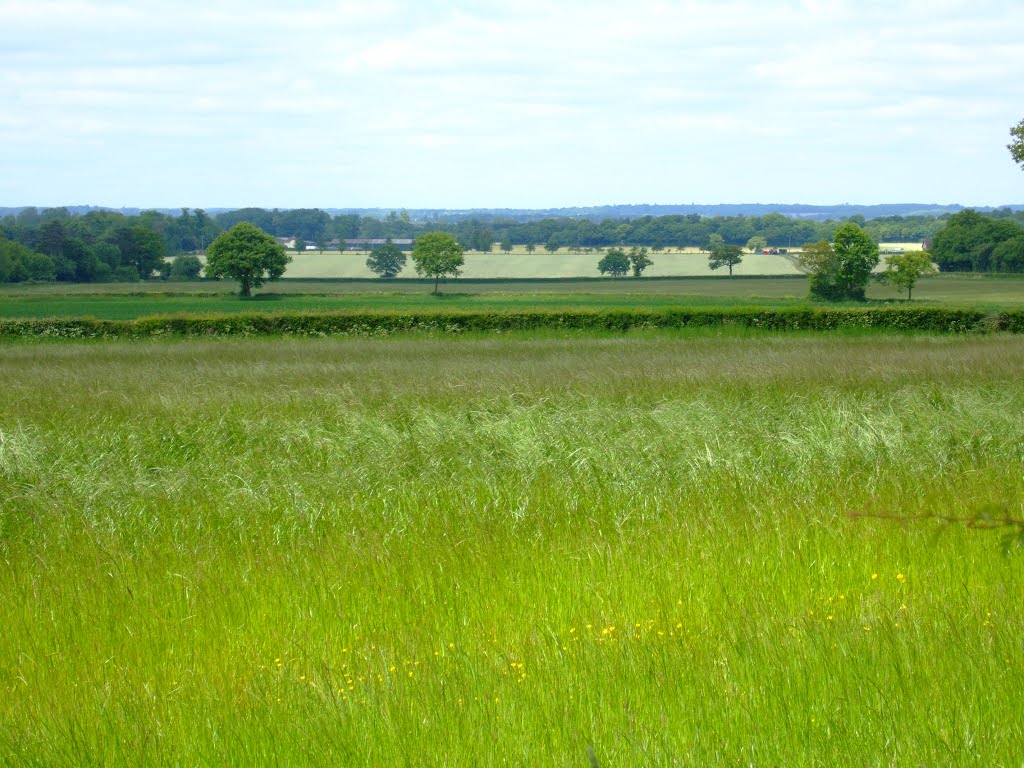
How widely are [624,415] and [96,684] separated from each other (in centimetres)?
745

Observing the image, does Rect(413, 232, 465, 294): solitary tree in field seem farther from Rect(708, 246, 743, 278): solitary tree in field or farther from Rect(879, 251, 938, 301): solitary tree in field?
Rect(879, 251, 938, 301): solitary tree in field

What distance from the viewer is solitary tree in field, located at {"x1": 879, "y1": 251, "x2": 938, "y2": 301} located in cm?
6306

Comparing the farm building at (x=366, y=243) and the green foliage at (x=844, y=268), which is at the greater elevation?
the farm building at (x=366, y=243)

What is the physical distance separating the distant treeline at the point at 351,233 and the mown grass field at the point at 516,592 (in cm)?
7885

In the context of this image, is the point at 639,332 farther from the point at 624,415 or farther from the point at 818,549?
the point at 818,549

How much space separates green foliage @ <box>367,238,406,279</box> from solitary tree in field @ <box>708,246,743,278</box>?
107ft

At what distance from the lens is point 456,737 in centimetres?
373

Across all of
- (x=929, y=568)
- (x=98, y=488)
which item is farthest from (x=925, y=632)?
(x=98, y=488)

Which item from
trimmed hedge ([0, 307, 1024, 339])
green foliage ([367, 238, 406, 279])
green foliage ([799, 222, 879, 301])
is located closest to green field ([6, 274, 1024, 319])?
green foliage ([799, 222, 879, 301])

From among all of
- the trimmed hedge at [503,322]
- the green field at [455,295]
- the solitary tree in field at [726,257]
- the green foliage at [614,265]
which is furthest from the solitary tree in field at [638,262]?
the trimmed hedge at [503,322]

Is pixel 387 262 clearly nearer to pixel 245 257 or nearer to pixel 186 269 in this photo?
pixel 186 269

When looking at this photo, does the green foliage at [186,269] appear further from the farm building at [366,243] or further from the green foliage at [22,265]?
the farm building at [366,243]

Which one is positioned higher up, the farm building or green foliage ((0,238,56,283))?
the farm building

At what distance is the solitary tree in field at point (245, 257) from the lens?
72381 millimetres
